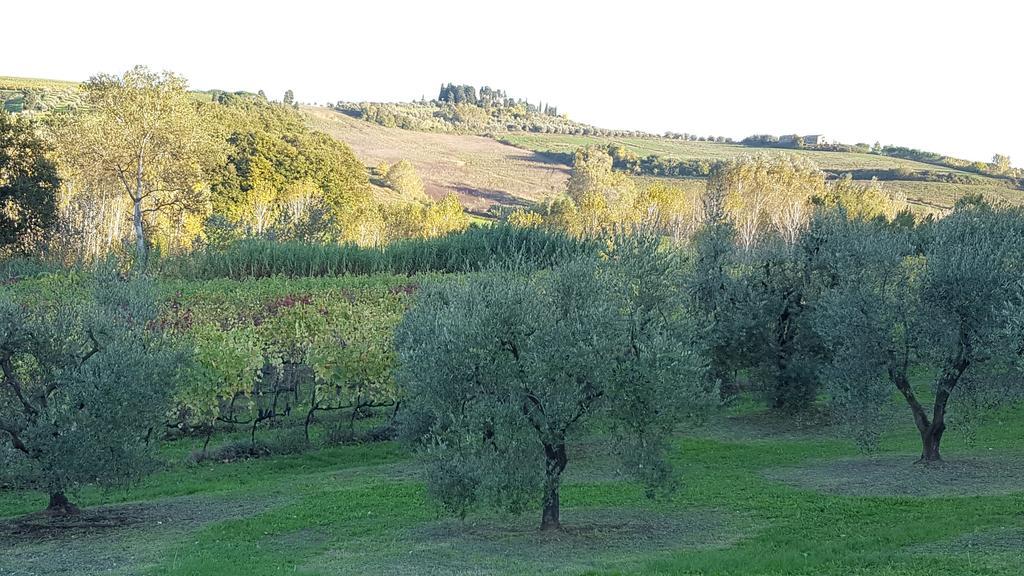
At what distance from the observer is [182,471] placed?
24.9 metres

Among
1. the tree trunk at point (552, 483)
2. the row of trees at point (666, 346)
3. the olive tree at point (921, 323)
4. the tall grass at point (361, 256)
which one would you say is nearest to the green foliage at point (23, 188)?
the tall grass at point (361, 256)

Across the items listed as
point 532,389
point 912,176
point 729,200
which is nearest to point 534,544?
point 532,389

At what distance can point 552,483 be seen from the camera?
16500mm

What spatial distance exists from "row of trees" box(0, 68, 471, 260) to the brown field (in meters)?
69.1

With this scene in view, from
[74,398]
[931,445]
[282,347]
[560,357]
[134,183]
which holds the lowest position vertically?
[282,347]

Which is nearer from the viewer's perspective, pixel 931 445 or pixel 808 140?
pixel 931 445

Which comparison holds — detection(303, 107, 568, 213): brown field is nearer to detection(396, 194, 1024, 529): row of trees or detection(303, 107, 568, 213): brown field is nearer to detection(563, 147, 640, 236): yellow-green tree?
detection(563, 147, 640, 236): yellow-green tree

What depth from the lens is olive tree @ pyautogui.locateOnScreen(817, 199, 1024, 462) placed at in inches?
783

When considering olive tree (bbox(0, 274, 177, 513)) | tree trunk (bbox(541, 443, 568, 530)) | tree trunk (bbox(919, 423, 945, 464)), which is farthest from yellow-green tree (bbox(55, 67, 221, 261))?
tree trunk (bbox(919, 423, 945, 464))

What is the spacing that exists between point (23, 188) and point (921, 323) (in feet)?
151

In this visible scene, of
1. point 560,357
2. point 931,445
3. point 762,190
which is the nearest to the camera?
point 560,357

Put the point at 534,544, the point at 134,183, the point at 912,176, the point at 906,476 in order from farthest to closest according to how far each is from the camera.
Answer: the point at 912,176 → the point at 134,183 → the point at 906,476 → the point at 534,544

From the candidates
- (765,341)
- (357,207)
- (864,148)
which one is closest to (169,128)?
(357,207)

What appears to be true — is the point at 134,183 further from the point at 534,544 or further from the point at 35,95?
the point at 35,95
